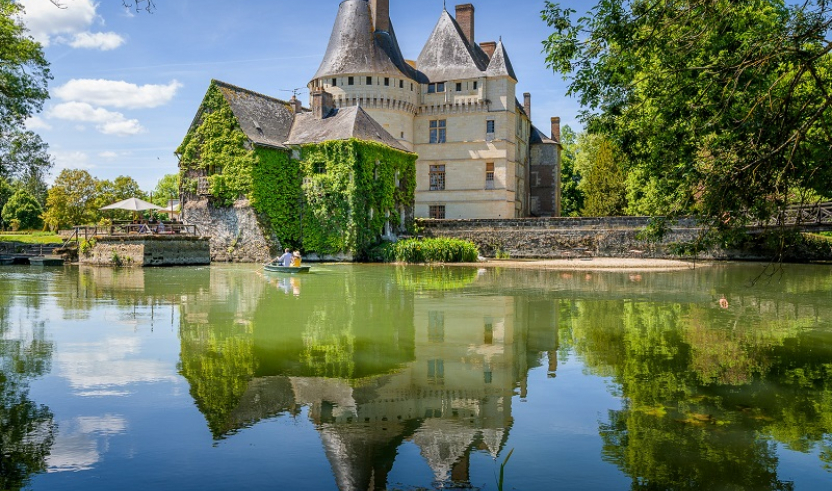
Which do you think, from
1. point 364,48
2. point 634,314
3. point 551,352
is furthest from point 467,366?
point 364,48

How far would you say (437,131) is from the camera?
48594 mm

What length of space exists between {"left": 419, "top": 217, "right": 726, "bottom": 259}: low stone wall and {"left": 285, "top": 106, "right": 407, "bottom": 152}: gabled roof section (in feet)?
18.8

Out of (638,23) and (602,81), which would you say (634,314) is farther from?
(638,23)

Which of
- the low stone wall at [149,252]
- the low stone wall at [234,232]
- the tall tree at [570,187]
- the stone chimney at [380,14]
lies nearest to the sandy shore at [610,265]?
the low stone wall at [234,232]

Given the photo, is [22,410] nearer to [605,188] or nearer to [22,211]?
[605,188]

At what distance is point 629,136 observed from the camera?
9.12m

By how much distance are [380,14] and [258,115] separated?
47.4ft

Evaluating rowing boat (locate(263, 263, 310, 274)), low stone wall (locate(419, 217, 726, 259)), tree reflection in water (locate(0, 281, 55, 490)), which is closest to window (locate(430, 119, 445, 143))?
low stone wall (locate(419, 217, 726, 259))

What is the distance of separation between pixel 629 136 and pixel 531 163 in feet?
159

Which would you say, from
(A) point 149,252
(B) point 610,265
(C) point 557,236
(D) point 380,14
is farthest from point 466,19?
(A) point 149,252

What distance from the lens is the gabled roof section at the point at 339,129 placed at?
3397 centimetres

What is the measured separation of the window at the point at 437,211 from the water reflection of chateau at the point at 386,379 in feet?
115

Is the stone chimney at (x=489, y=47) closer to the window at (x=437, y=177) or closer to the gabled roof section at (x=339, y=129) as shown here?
the window at (x=437, y=177)

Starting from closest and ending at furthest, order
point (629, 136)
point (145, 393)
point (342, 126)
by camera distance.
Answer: point (145, 393) → point (629, 136) → point (342, 126)
